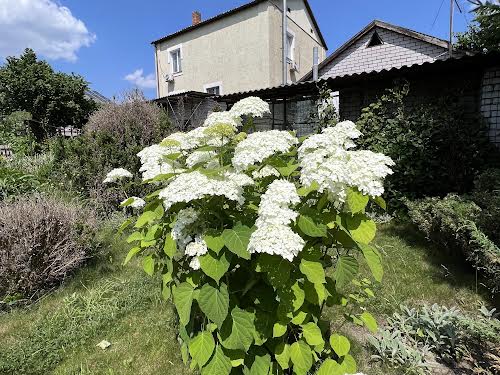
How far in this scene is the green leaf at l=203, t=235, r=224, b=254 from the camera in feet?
4.49

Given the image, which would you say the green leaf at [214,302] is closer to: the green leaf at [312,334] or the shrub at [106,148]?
the green leaf at [312,334]

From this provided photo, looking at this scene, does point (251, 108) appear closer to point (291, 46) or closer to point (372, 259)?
point (372, 259)

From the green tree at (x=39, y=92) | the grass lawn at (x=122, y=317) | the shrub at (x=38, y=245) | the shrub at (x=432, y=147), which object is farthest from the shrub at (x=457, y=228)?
the green tree at (x=39, y=92)

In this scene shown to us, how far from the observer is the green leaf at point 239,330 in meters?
1.43

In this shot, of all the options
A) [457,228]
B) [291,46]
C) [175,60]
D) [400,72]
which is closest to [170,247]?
[457,228]

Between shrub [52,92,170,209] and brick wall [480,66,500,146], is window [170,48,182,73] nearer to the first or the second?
shrub [52,92,170,209]

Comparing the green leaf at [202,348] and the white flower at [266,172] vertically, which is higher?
the white flower at [266,172]

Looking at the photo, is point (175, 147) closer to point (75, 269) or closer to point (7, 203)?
point (75, 269)

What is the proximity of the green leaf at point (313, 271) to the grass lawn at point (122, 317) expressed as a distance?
1186 millimetres

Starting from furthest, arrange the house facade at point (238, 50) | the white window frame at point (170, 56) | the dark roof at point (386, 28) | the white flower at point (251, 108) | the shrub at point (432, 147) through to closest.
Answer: the white window frame at point (170, 56) < the house facade at point (238, 50) < the dark roof at point (386, 28) < the shrub at point (432, 147) < the white flower at point (251, 108)

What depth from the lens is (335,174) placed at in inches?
51.3

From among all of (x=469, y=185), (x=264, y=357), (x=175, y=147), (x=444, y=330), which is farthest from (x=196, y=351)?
(x=469, y=185)

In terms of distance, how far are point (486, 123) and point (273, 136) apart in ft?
17.7

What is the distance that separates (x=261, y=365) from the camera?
1.55 m
